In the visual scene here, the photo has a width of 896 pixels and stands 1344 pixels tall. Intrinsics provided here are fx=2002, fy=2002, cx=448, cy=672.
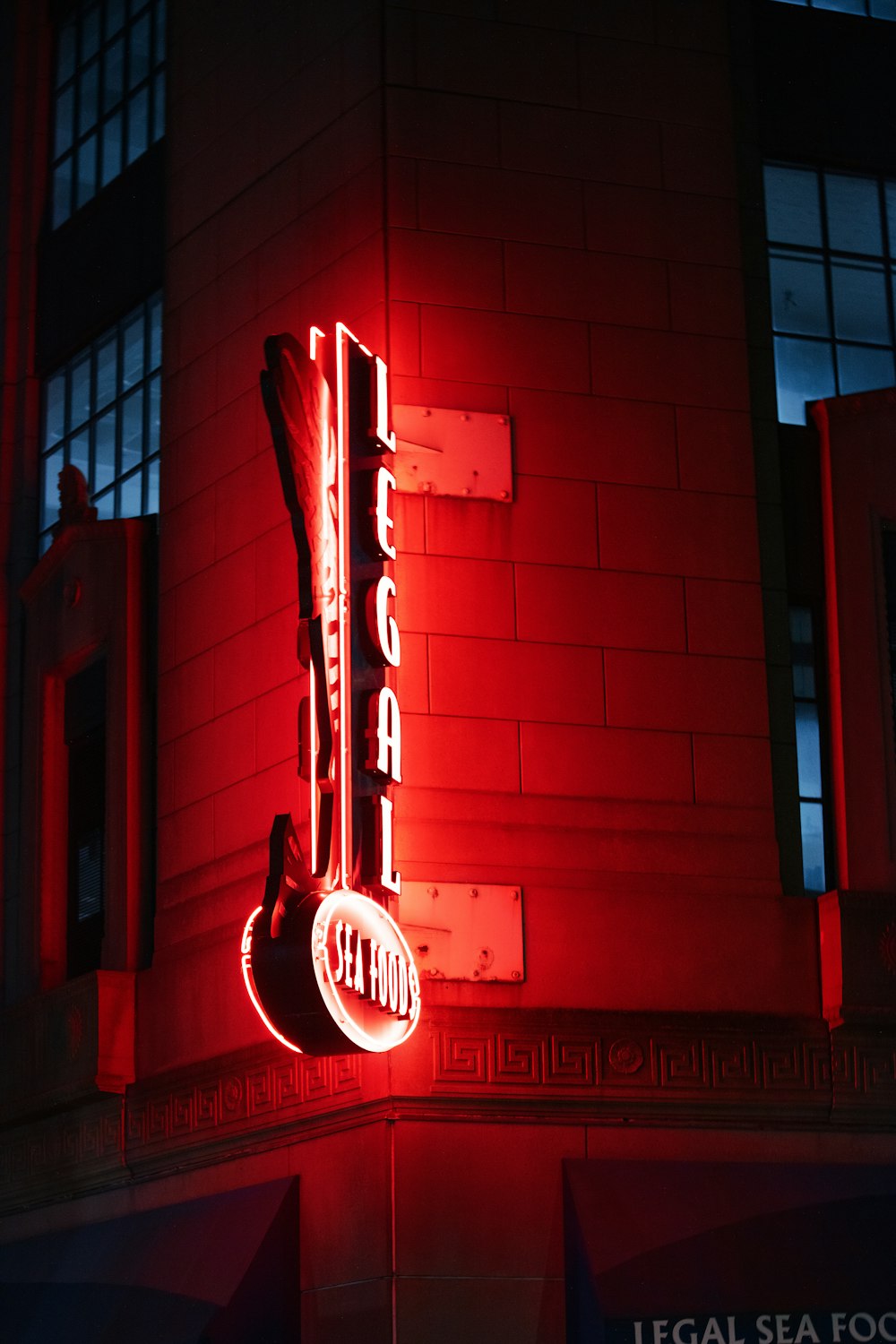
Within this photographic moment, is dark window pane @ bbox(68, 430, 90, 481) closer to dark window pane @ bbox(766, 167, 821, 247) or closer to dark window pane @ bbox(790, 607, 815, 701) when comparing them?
dark window pane @ bbox(766, 167, 821, 247)

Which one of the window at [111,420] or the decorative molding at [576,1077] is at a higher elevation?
the window at [111,420]

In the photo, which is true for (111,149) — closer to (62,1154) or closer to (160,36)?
(160,36)

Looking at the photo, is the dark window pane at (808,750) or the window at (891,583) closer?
the dark window pane at (808,750)

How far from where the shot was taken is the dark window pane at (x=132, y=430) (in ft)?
61.2

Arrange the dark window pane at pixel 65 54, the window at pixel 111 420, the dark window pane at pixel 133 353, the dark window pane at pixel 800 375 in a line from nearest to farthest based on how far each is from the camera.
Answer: the dark window pane at pixel 800 375
the window at pixel 111 420
the dark window pane at pixel 133 353
the dark window pane at pixel 65 54

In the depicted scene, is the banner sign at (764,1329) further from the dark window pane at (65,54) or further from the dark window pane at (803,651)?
the dark window pane at (65,54)

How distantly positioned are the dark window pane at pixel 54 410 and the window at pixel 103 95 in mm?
1793

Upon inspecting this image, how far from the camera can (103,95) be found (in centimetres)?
2062

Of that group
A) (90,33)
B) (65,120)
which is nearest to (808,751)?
(65,120)

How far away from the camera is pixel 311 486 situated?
12.6 m

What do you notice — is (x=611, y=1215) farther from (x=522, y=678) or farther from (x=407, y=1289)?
(x=522, y=678)

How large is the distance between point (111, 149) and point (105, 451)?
3.28 meters

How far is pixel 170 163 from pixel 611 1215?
10207 mm

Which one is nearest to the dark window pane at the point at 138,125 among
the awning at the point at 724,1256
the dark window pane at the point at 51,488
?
the dark window pane at the point at 51,488
